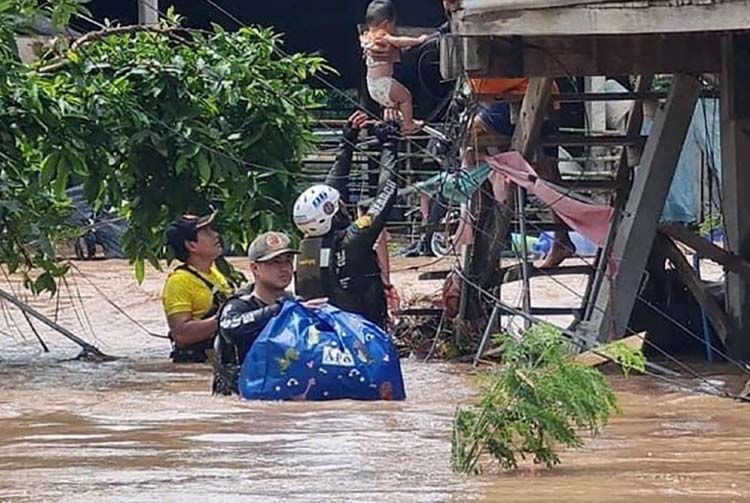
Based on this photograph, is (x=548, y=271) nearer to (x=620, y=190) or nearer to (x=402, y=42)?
(x=620, y=190)

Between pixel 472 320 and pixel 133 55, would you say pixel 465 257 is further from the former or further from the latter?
pixel 133 55

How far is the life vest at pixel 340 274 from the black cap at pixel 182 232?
2.62 ft

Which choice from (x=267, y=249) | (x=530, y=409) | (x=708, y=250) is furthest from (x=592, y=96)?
(x=530, y=409)

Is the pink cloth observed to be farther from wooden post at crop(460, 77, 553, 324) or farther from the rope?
the rope

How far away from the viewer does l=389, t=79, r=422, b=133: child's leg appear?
13.2m

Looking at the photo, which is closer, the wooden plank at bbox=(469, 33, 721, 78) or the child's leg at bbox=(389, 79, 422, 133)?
the wooden plank at bbox=(469, 33, 721, 78)

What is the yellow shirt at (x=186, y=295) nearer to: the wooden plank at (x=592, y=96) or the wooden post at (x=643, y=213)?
the wooden plank at (x=592, y=96)

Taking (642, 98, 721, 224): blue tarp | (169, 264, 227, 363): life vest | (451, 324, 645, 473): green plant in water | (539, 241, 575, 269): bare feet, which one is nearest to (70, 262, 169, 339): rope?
(169, 264, 227, 363): life vest

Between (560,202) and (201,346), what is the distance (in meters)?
2.59

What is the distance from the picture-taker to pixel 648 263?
12883mm

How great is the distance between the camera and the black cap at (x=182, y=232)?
40.0ft

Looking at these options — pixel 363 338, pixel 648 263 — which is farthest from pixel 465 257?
pixel 363 338

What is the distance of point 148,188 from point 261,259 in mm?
3535

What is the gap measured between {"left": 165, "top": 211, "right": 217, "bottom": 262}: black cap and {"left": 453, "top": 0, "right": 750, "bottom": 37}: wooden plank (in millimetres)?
2370
